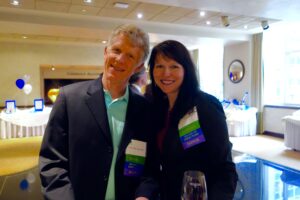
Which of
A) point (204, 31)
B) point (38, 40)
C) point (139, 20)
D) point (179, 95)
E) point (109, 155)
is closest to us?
point (109, 155)

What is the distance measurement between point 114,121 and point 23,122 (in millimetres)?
4808

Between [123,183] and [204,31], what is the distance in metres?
6.81

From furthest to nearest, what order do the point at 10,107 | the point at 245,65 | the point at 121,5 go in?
the point at 245,65 → the point at 10,107 → the point at 121,5

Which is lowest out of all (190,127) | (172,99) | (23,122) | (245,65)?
(23,122)

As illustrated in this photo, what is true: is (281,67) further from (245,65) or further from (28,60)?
(28,60)

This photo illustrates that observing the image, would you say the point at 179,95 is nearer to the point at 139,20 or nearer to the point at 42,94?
the point at 139,20

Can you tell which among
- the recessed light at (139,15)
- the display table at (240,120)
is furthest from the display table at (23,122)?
the display table at (240,120)

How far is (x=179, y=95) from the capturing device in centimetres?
119

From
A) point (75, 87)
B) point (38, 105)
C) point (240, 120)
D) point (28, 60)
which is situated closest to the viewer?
point (75, 87)

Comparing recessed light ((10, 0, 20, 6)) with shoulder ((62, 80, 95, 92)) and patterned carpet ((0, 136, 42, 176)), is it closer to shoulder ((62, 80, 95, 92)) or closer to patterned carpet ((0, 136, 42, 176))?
patterned carpet ((0, 136, 42, 176))

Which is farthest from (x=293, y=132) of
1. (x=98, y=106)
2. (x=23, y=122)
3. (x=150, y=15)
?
(x=23, y=122)

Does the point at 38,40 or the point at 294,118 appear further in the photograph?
the point at 38,40

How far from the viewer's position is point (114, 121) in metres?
1.07

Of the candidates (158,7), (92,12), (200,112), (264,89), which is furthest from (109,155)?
(264,89)
